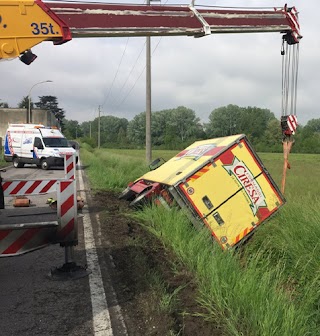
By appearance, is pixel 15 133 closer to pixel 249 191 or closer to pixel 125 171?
pixel 125 171

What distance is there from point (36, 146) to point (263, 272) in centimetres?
2228

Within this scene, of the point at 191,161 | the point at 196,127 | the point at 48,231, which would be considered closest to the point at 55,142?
the point at 191,161

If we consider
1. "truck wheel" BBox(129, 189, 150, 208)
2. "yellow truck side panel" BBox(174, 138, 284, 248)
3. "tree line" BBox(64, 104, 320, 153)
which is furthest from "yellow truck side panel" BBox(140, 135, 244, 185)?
"tree line" BBox(64, 104, 320, 153)

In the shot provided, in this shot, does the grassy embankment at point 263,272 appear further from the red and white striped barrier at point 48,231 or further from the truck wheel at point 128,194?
the truck wheel at point 128,194

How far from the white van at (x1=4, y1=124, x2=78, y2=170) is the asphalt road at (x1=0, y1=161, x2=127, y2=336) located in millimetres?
18635

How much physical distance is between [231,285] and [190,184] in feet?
8.80

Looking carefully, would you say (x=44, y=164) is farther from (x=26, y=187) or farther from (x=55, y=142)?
(x=26, y=187)

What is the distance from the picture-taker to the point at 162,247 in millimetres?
5980

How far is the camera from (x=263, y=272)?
4422 millimetres

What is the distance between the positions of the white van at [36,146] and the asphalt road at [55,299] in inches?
734

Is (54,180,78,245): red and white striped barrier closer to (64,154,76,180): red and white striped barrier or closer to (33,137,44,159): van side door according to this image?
(64,154,76,180): red and white striped barrier

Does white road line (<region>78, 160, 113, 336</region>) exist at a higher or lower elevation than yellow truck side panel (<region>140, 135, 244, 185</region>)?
lower

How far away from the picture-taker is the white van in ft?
79.8

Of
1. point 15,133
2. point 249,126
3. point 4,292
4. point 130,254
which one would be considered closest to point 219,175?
point 130,254
